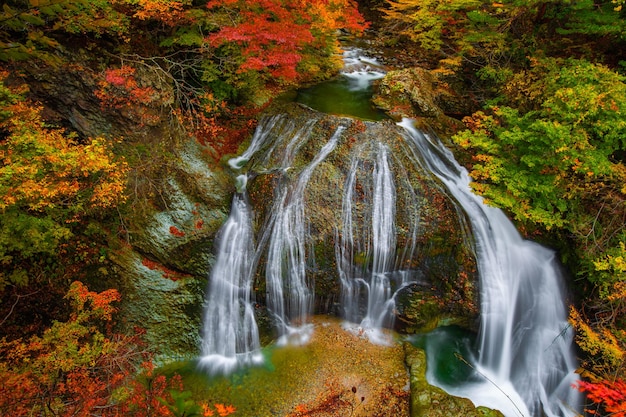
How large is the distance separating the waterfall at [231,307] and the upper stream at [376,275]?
0.07 feet

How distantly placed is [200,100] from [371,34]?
9.70 m

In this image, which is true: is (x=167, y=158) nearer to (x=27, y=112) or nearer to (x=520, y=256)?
(x=27, y=112)

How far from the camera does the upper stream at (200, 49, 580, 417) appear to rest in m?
7.39

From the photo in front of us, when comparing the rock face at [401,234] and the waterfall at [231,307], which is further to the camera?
the rock face at [401,234]

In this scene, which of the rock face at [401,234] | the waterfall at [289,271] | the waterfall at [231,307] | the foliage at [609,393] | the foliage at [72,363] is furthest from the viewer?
the waterfall at [289,271]

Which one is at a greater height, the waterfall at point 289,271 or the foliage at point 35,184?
the foliage at point 35,184

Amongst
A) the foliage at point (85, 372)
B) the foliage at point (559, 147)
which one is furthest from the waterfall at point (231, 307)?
the foliage at point (559, 147)

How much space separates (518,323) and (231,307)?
6.38 m

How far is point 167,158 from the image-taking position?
331 inches

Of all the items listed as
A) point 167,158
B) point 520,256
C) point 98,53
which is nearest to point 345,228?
point 520,256

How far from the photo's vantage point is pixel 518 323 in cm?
760

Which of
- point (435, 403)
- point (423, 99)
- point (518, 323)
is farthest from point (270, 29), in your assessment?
point (518, 323)

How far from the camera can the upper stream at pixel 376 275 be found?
7387 mm

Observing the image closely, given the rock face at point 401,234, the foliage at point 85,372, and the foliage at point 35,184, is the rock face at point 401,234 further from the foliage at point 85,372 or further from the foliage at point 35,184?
the foliage at point 35,184
